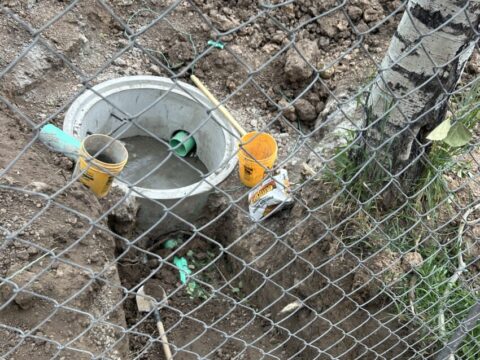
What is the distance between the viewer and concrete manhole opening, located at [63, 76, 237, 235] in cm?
360

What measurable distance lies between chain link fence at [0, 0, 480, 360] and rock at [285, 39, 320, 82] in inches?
0.4

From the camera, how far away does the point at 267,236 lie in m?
3.31

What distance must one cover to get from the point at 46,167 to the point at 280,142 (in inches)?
59.5

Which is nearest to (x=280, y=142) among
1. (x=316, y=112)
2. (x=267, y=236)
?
(x=316, y=112)

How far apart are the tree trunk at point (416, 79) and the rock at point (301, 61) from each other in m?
1.37

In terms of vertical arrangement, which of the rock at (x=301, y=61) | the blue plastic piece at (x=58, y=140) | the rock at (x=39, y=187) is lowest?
the blue plastic piece at (x=58, y=140)

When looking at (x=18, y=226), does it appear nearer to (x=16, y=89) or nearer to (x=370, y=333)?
(x=16, y=89)

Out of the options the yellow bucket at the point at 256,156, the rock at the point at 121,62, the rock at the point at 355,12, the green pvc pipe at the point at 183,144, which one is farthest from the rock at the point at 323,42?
the rock at the point at 121,62

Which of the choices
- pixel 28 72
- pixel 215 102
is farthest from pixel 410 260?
pixel 28 72

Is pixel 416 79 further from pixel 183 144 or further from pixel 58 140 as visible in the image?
pixel 183 144

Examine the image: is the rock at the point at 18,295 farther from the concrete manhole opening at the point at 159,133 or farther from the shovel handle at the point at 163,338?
the concrete manhole opening at the point at 159,133

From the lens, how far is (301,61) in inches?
150

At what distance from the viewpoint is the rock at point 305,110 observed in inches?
149

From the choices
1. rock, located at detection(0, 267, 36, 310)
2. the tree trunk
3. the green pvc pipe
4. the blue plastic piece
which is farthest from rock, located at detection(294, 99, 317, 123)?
rock, located at detection(0, 267, 36, 310)
